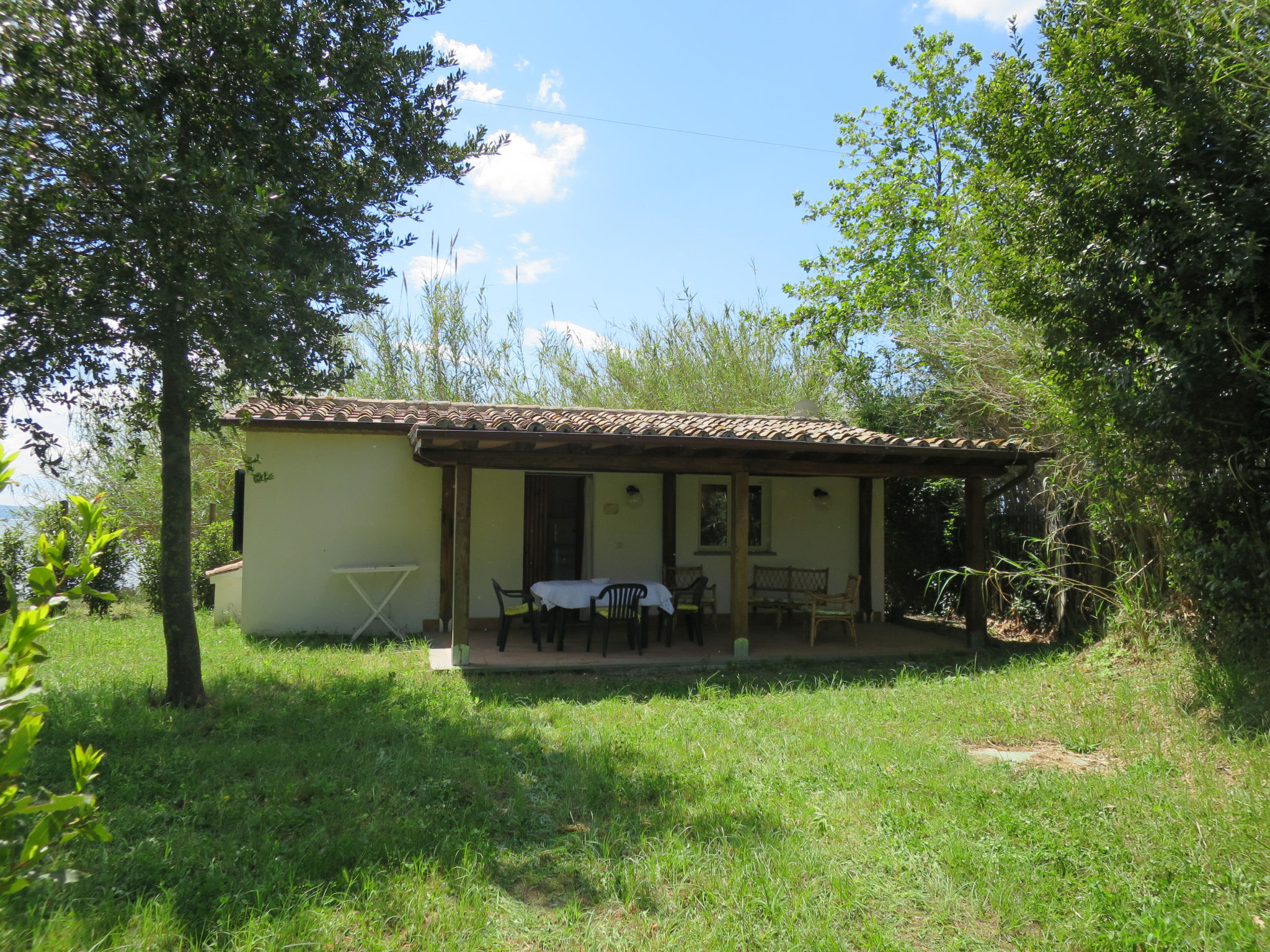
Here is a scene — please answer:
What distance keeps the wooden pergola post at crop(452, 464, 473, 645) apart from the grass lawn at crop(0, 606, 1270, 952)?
97cm

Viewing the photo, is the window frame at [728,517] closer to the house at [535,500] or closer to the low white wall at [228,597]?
the house at [535,500]

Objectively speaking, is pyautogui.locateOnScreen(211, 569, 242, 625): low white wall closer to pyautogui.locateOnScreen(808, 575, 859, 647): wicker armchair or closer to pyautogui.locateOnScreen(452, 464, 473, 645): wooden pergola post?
pyautogui.locateOnScreen(452, 464, 473, 645): wooden pergola post

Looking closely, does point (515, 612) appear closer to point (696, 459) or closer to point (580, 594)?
point (580, 594)

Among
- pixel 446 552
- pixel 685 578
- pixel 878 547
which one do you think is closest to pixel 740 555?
pixel 685 578

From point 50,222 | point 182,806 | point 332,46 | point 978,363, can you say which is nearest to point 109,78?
point 50,222

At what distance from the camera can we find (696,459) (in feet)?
28.2

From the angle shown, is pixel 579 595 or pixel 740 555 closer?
pixel 579 595

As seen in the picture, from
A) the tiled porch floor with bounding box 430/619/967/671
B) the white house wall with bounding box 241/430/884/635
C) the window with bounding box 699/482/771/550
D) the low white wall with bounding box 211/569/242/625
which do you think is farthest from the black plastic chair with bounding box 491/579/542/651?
the low white wall with bounding box 211/569/242/625

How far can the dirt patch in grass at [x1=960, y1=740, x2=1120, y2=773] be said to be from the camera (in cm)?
513

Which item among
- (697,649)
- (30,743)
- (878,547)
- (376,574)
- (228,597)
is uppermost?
(30,743)

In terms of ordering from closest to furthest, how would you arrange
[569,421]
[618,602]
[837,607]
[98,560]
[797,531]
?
[618,602]
[569,421]
[837,607]
[797,531]
[98,560]

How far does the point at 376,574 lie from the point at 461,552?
9.62 feet

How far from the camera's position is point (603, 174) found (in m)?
15.9

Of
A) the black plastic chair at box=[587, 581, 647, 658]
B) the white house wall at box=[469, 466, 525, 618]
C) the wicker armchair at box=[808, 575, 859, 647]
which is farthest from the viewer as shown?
the white house wall at box=[469, 466, 525, 618]
